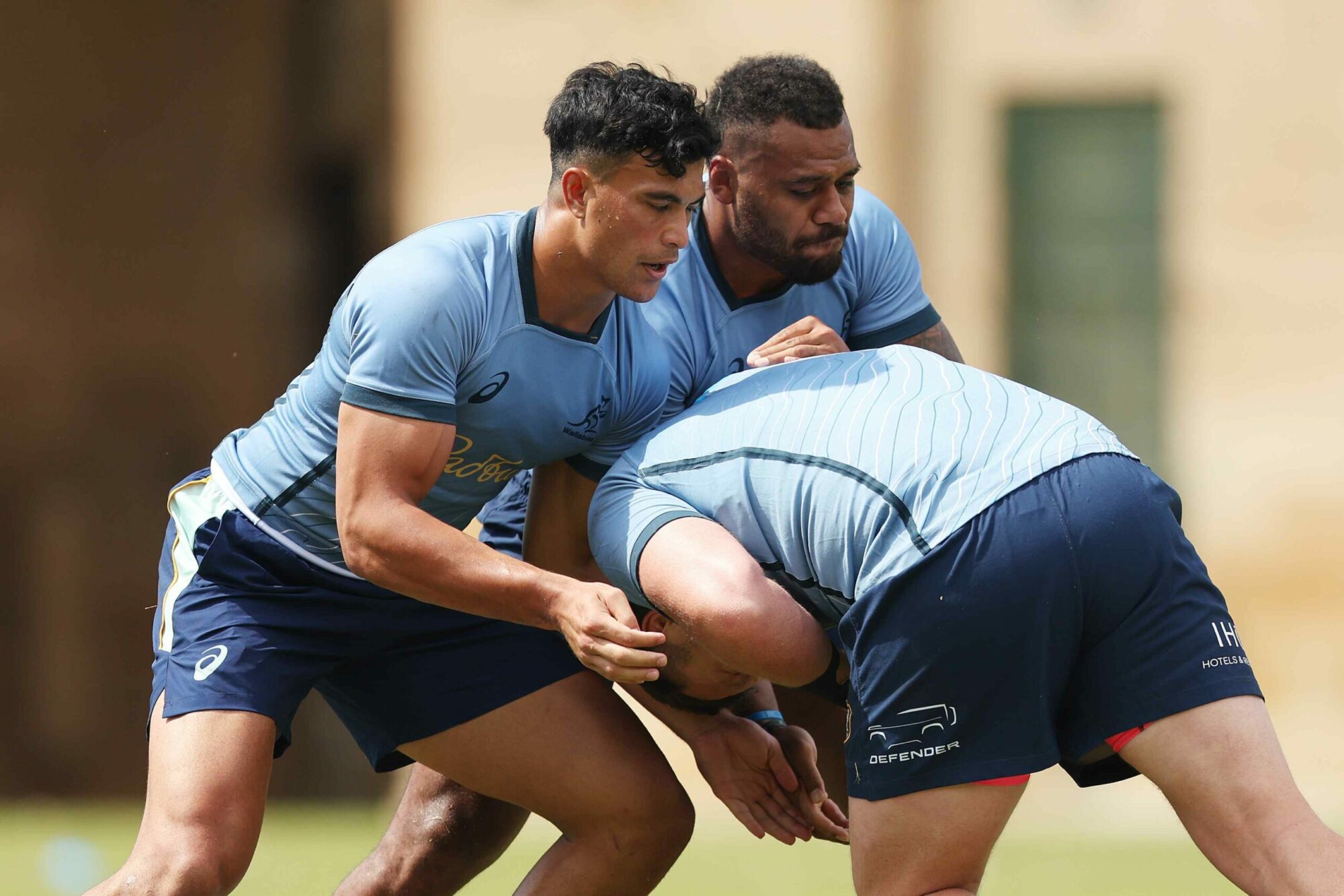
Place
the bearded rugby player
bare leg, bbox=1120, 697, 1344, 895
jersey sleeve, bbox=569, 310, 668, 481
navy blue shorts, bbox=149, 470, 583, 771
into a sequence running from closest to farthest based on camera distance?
bare leg, bbox=1120, 697, 1344, 895
navy blue shorts, bbox=149, 470, 583, 771
jersey sleeve, bbox=569, 310, 668, 481
the bearded rugby player

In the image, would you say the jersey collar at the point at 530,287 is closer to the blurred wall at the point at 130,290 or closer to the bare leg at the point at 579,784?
the bare leg at the point at 579,784

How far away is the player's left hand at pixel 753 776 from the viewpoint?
3.66m

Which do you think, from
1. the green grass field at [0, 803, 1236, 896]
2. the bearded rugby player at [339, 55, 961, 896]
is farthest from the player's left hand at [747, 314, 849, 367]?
the green grass field at [0, 803, 1236, 896]

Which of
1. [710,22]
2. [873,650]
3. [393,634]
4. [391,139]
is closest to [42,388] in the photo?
[391,139]

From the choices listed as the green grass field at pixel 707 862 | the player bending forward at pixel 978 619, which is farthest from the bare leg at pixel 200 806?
the green grass field at pixel 707 862

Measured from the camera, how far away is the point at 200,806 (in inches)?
126

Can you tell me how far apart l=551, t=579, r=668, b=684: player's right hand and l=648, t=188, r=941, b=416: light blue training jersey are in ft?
2.86

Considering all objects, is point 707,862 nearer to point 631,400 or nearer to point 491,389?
point 631,400

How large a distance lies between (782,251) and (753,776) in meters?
1.14

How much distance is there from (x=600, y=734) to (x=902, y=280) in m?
1.31

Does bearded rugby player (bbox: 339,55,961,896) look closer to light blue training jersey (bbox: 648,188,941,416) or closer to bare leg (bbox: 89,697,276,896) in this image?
light blue training jersey (bbox: 648,188,941,416)

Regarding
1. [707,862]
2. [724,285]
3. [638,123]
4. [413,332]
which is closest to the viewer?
[413,332]

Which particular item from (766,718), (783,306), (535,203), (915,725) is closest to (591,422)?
(783,306)

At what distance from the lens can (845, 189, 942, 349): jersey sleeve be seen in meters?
4.10
